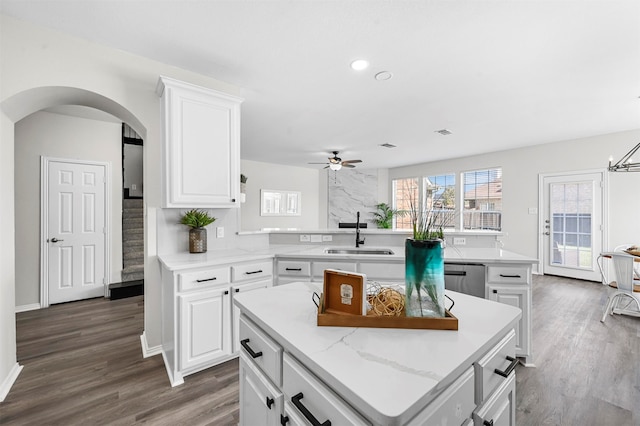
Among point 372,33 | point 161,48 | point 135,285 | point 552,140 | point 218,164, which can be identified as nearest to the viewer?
point 372,33

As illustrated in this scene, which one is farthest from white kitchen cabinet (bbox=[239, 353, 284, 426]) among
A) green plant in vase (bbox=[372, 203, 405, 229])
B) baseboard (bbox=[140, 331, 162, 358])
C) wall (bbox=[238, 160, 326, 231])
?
green plant in vase (bbox=[372, 203, 405, 229])

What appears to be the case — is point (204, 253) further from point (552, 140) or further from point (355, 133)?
point (552, 140)

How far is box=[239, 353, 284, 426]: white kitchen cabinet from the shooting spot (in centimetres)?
91

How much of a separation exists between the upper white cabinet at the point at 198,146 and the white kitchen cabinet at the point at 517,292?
2.39 meters

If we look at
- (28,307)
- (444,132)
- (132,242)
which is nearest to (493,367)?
(444,132)

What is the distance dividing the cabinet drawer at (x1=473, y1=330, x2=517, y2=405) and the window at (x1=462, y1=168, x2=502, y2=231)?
19.4 feet

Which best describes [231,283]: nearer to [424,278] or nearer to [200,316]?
[200,316]

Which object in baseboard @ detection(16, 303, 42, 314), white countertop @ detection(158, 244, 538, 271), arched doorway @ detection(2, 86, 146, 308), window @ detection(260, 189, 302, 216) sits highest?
arched doorway @ detection(2, 86, 146, 308)

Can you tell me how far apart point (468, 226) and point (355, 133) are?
4133 millimetres

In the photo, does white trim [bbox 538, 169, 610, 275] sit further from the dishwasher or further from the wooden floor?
the dishwasher

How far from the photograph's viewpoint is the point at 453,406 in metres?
0.71

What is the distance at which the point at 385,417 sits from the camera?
21.2 inches

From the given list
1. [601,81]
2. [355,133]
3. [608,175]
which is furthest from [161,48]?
[608,175]

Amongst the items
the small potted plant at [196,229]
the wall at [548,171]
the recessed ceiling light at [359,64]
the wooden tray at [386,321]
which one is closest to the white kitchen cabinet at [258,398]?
the wooden tray at [386,321]
